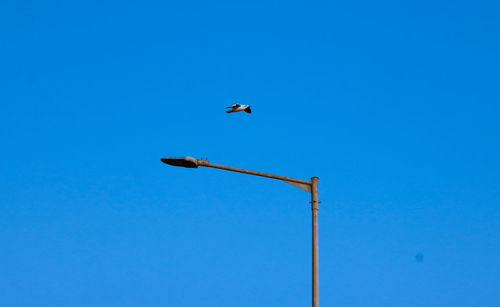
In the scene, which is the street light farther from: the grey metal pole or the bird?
the bird

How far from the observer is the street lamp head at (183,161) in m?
12.9

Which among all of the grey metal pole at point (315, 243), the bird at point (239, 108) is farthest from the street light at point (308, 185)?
the bird at point (239, 108)

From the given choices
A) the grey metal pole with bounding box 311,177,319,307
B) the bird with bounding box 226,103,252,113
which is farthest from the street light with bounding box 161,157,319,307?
the bird with bounding box 226,103,252,113

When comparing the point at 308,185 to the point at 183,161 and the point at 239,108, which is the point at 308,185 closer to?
the point at 183,161

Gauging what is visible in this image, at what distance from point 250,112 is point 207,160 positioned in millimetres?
3527

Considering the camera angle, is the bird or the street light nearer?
the street light

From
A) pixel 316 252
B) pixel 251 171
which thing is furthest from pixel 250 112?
pixel 316 252

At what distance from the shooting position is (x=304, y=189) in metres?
13.4

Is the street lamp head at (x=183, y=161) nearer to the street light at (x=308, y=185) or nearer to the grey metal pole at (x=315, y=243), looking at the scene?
the street light at (x=308, y=185)

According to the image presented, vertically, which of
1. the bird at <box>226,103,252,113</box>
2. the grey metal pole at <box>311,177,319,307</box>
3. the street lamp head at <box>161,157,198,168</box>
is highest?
the bird at <box>226,103,252,113</box>

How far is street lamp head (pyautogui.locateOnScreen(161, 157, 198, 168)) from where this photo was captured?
1291 centimetres

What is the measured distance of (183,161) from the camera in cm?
1300

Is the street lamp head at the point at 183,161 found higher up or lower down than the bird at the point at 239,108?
lower down

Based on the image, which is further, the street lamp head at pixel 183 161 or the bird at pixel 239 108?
the bird at pixel 239 108
